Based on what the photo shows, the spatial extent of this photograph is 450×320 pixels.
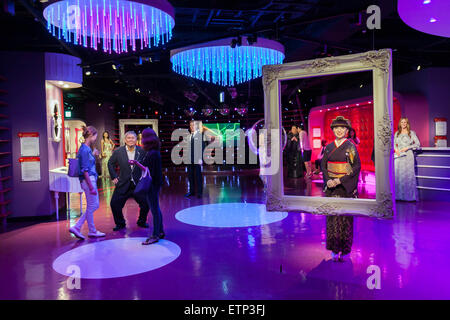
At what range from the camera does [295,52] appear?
8.95m

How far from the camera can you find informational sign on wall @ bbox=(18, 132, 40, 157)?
6.14 m

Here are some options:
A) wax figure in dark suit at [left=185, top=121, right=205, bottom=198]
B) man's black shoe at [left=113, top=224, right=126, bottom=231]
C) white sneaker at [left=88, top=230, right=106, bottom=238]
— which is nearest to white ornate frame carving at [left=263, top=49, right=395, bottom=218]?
white sneaker at [left=88, top=230, right=106, bottom=238]

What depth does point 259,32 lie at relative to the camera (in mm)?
6504

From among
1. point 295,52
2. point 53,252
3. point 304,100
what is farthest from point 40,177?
point 304,100

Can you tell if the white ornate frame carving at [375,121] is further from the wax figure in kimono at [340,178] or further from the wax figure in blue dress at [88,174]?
the wax figure in blue dress at [88,174]

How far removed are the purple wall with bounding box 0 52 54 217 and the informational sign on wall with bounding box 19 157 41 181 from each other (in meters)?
0.07

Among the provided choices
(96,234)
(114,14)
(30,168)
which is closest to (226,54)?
(114,14)

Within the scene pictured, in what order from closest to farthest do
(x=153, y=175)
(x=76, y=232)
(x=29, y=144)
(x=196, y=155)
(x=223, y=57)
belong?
1. (x=153, y=175)
2. (x=76, y=232)
3. (x=29, y=144)
4. (x=223, y=57)
5. (x=196, y=155)

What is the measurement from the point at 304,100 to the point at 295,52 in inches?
329

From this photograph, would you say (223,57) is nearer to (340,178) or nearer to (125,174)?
(125,174)

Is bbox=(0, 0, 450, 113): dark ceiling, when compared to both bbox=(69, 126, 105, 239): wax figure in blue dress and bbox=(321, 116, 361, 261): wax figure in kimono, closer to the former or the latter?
bbox=(321, 116, 361, 261): wax figure in kimono

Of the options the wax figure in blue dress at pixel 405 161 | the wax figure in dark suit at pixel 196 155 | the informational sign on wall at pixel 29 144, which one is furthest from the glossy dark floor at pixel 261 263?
the wax figure in dark suit at pixel 196 155

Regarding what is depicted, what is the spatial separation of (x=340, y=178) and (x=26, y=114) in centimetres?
562
